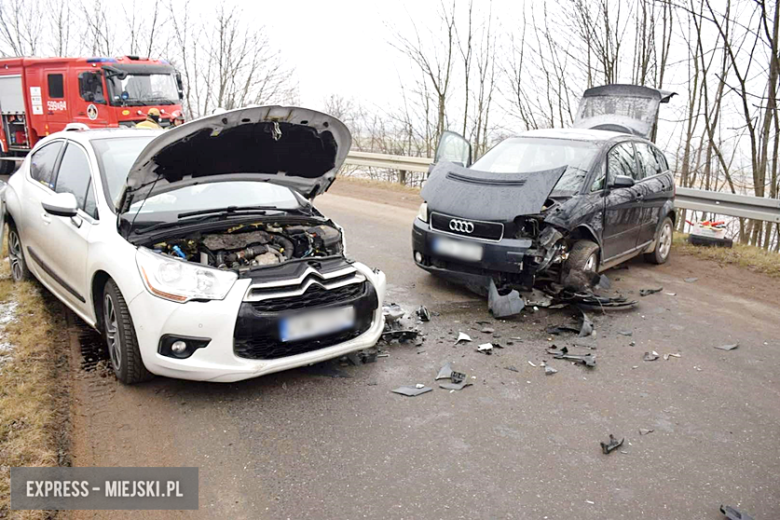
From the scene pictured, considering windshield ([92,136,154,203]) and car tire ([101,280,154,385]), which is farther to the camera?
windshield ([92,136,154,203])

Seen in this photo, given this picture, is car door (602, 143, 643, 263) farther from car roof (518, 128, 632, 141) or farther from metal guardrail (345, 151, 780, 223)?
metal guardrail (345, 151, 780, 223)

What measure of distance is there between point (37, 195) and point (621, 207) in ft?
19.9

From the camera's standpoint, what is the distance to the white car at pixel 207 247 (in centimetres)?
366

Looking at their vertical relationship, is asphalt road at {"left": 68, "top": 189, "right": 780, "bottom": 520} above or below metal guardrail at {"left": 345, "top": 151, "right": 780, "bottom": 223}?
below

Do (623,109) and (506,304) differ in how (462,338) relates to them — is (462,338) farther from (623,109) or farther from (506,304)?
(623,109)

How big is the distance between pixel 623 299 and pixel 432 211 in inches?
88.4

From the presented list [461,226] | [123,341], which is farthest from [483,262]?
[123,341]

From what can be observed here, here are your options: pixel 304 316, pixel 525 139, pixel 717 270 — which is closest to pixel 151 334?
pixel 304 316

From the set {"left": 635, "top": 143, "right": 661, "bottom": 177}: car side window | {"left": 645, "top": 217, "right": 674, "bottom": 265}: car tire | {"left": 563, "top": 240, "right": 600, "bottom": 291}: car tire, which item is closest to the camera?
{"left": 563, "top": 240, "right": 600, "bottom": 291}: car tire

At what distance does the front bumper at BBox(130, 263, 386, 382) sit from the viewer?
3584 millimetres

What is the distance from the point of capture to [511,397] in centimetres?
410

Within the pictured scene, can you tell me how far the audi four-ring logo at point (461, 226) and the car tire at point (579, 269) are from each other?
3.60ft

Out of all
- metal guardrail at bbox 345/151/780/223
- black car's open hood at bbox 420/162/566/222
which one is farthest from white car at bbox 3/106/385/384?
metal guardrail at bbox 345/151/780/223

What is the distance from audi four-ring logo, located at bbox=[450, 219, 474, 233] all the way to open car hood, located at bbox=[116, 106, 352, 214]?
1525mm
